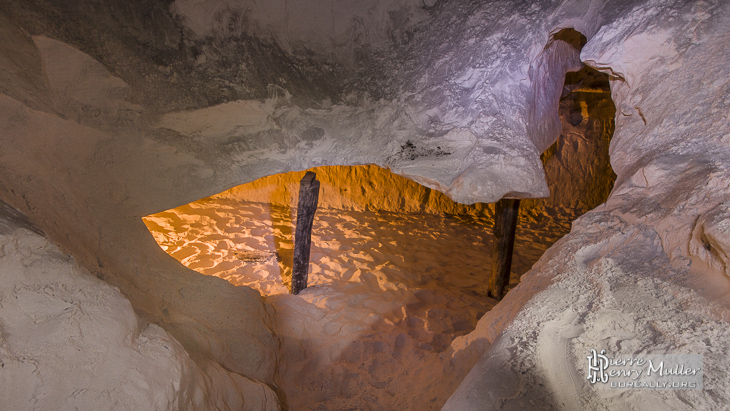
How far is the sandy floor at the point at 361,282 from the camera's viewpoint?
2.74 meters

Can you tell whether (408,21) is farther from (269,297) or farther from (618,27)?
(269,297)

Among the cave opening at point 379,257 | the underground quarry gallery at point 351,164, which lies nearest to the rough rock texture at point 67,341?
the underground quarry gallery at point 351,164

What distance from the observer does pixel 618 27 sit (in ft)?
6.36

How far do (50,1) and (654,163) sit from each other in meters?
2.94

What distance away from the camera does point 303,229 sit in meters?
3.84

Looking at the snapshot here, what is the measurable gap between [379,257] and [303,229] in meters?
1.39

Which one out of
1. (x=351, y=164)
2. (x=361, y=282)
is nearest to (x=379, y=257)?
(x=361, y=282)

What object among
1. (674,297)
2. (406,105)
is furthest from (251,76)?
(674,297)

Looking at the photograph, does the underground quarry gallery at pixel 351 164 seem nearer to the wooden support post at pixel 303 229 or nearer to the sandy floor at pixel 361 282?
the sandy floor at pixel 361 282

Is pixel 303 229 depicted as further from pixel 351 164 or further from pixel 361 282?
pixel 351 164

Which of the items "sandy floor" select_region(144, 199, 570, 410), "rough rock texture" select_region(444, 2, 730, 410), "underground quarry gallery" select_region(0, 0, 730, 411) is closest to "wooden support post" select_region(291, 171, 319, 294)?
"sandy floor" select_region(144, 199, 570, 410)

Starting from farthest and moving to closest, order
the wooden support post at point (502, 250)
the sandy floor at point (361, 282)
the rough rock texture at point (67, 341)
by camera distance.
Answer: the wooden support post at point (502, 250) → the sandy floor at point (361, 282) → the rough rock texture at point (67, 341)

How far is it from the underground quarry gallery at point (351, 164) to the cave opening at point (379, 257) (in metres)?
0.04

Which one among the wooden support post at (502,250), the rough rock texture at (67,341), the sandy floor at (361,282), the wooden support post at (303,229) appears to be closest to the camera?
the rough rock texture at (67,341)
